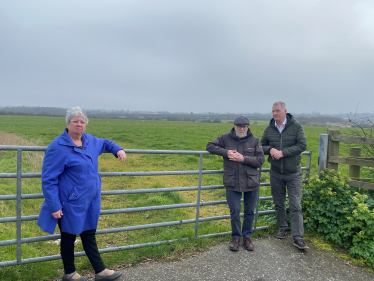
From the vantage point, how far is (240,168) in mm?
3945

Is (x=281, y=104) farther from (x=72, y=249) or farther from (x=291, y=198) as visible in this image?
(x=72, y=249)

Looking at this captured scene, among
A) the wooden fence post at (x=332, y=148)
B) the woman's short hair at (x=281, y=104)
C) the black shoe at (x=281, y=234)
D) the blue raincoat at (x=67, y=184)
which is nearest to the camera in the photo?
the blue raincoat at (x=67, y=184)

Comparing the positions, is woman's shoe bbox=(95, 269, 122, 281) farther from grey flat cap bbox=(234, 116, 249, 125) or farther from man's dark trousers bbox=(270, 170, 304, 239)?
man's dark trousers bbox=(270, 170, 304, 239)

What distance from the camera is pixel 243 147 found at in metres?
4.01

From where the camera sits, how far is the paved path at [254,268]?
3385 mm

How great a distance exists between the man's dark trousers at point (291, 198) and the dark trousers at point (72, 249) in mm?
2949

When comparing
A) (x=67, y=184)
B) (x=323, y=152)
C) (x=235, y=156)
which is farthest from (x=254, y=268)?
(x=323, y=152)

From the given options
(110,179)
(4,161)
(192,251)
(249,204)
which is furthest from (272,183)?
(4,161)

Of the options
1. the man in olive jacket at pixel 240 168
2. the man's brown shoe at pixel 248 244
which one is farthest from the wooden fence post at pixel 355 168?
the man's brown shoe at pixel 248 244

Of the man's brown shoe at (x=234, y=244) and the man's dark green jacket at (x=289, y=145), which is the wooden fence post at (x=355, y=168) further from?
the man's brown shoe at (x=234, y=244)

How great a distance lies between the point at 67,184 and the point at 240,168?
2.33 meters

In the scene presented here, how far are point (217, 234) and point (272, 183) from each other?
1279 millimetres

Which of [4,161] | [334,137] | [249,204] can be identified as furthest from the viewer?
[4,161]

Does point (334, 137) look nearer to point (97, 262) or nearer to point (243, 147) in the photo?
point (243, 147)
